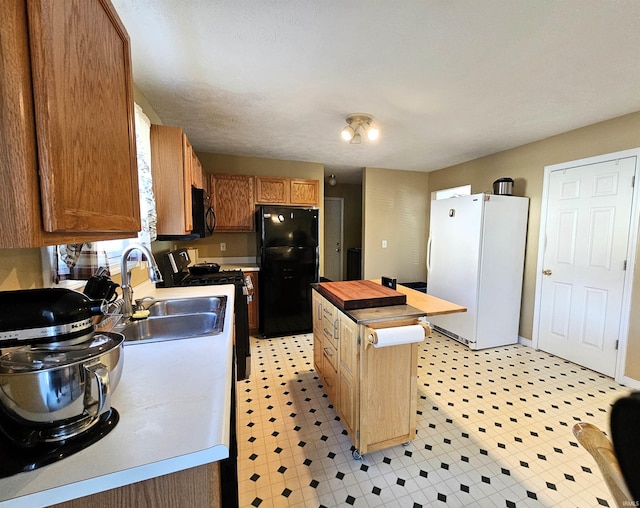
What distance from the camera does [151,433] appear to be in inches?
26.2

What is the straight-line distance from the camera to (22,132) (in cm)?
53

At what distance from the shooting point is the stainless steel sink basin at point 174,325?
145 centimetres

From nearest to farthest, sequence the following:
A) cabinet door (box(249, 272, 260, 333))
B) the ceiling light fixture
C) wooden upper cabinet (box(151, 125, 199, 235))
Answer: wooden upper cabinet (box(151, 125, 199, 235)) < the ceiling light fixture < cabinet door (box(249, 272, 260, 333))

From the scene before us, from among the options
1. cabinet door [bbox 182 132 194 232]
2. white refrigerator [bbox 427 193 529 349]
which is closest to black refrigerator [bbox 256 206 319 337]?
cabinet door [bbox 182 132 194 232]

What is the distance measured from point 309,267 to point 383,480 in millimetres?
2280

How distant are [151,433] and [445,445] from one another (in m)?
1.81

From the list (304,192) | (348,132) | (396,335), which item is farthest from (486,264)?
(304,192)

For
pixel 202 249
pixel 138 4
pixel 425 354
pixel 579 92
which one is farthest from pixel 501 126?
pixel 202 249

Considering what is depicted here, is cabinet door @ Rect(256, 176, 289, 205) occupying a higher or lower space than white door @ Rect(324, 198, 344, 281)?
higher

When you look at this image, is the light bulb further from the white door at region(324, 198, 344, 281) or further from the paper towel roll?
the white door at region(324, 198, 344, 281)

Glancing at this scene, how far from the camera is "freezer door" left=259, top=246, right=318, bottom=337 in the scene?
3307mm

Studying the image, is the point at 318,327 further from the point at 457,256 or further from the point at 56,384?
the point at 457,256

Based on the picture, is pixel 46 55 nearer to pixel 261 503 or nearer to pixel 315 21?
pixel 315 21

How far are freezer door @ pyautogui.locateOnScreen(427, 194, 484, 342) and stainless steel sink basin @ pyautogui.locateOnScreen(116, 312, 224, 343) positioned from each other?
2718mm
